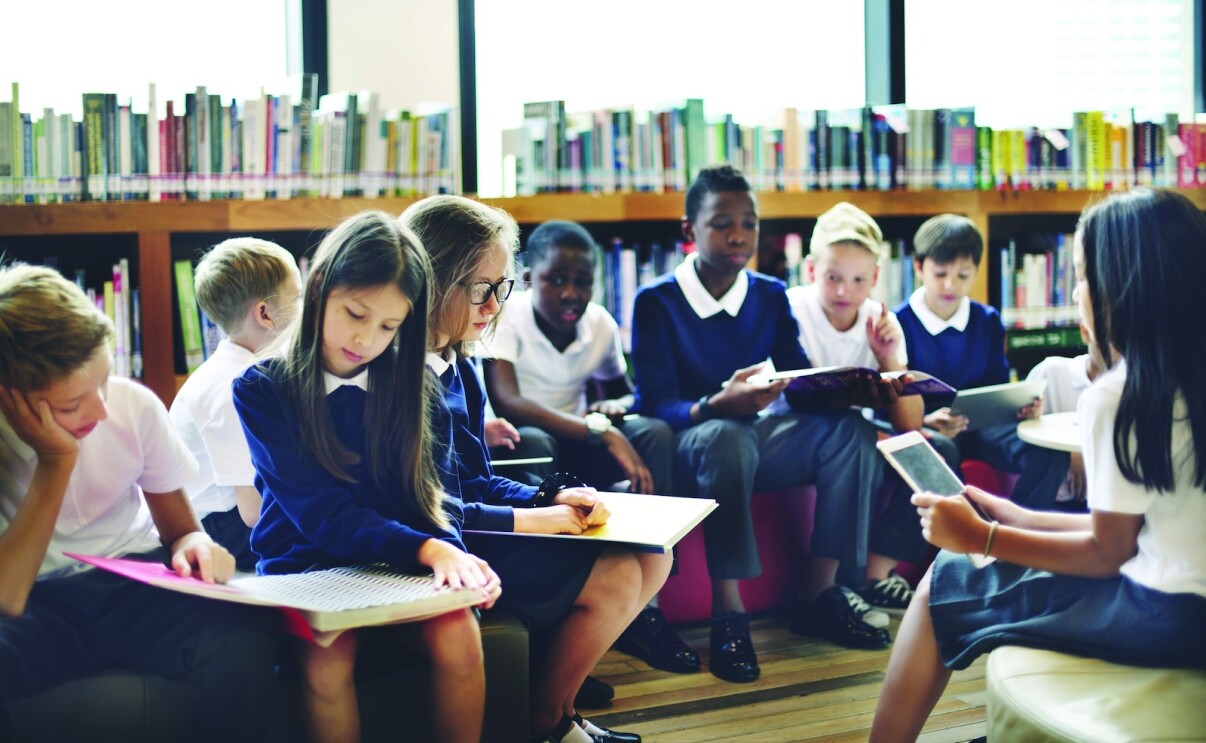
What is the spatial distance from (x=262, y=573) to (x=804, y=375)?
4.39ft

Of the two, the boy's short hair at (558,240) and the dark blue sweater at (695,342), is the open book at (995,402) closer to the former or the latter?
the dark blue sweater at (695,342)

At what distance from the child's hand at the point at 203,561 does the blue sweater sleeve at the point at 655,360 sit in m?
1.47

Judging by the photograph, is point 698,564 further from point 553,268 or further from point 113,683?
point 113,683

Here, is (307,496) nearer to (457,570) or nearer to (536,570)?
(457,570)

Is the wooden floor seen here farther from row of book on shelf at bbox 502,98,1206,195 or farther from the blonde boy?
row of book on shelf at bbox 502,98,1206,195

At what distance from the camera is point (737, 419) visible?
9.15 ft

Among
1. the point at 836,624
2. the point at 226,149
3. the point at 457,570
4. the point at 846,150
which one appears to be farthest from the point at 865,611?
the point at 226,149

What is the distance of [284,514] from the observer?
1.65 meters

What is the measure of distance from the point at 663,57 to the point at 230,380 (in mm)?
2681

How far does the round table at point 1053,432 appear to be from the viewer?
2.54 meters

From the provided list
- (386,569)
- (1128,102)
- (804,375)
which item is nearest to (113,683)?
(386,569)

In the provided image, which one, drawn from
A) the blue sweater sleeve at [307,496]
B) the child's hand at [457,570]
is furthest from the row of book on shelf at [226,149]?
the child's hand at [457,570]

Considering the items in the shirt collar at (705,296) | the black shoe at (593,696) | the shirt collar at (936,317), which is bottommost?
the black shoe at (593,696)

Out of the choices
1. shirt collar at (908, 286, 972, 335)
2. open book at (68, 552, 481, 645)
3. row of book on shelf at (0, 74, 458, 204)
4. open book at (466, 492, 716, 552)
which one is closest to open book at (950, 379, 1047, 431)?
shirt collar at (908, 286, 972, 335)
